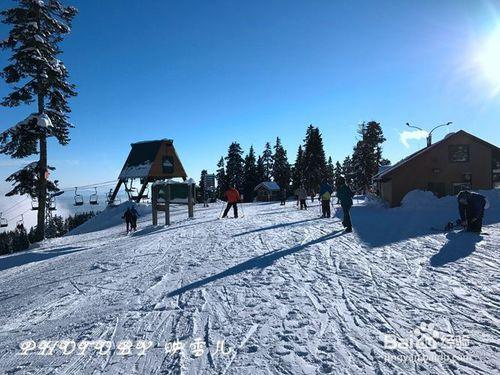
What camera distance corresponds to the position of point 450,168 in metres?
26.5

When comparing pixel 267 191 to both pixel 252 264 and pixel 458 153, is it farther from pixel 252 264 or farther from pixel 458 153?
pixel 252 264

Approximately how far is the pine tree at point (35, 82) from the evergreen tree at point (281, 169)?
57400 mm

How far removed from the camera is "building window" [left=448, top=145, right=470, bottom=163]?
87.1ft

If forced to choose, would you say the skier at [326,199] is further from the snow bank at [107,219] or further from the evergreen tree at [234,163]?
the evergreen tree at [234,163]

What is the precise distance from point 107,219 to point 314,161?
124ft

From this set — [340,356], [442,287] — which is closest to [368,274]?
[442,287]

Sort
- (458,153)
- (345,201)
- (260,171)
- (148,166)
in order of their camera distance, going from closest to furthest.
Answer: (345,201)
(458,153)
(148,166)
(260,171)

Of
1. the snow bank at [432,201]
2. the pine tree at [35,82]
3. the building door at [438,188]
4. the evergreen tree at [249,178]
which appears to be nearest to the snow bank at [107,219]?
the pine tree at [35,82]

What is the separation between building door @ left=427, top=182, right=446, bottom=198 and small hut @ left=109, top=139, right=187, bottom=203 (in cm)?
2497

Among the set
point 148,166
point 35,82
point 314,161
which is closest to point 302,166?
point 314,161

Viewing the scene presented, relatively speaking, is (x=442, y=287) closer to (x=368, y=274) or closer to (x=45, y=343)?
(x=368, y=274)

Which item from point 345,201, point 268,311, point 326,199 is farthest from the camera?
point 326,199

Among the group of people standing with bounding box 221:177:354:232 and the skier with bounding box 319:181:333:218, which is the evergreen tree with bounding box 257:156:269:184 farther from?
the skier with bounding box 319:181:333:218

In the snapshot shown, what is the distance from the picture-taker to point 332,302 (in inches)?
212
